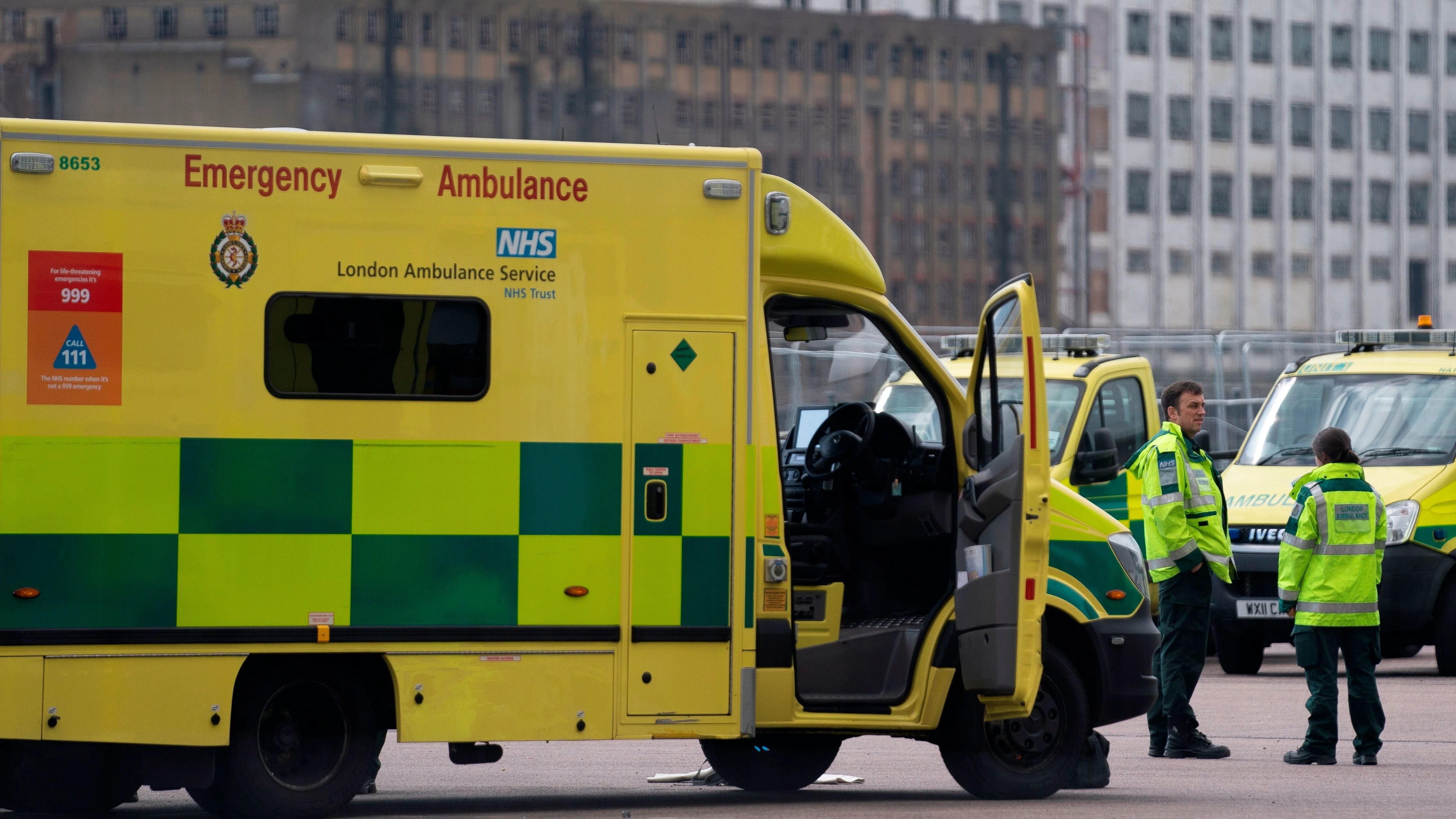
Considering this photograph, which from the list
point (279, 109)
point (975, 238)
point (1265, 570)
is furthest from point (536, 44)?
point (1265, 570)

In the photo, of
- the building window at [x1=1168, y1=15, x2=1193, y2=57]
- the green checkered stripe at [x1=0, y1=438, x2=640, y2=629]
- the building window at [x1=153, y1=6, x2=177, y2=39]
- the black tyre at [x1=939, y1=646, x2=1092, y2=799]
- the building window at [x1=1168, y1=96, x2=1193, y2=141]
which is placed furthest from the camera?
the building window at [x1=1168, y1=96, x2=1193, y2=141]

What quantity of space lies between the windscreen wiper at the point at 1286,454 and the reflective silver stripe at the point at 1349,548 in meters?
4.58

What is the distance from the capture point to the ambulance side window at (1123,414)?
46.5ft

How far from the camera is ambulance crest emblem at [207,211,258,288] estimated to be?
24.1 ft

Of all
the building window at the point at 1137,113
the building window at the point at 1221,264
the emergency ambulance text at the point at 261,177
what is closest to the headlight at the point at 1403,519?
the emergency ambulance text at the point at 261,177

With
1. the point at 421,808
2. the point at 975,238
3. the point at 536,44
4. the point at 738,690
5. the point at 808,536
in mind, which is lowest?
the point at 421,808

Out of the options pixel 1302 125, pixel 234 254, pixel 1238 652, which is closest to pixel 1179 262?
pixel 1302 125

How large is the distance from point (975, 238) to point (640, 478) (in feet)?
265

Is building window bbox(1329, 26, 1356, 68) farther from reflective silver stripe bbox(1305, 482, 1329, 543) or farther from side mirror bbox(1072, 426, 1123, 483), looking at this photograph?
reflective silver stripe bbox(1305, 482, 1329, 543)

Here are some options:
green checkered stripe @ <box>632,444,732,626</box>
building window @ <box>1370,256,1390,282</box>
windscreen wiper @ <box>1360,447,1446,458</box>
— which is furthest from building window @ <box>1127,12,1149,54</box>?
green checkered stripe @ <box>632,444,732,626</box>

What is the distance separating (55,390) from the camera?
23.6 feet

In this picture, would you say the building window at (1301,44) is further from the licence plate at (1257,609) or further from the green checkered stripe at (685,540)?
the green checkered stripe at (685,540)

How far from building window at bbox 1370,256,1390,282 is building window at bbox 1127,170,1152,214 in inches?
515

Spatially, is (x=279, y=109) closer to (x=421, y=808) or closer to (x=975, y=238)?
(x=975, y=238)
